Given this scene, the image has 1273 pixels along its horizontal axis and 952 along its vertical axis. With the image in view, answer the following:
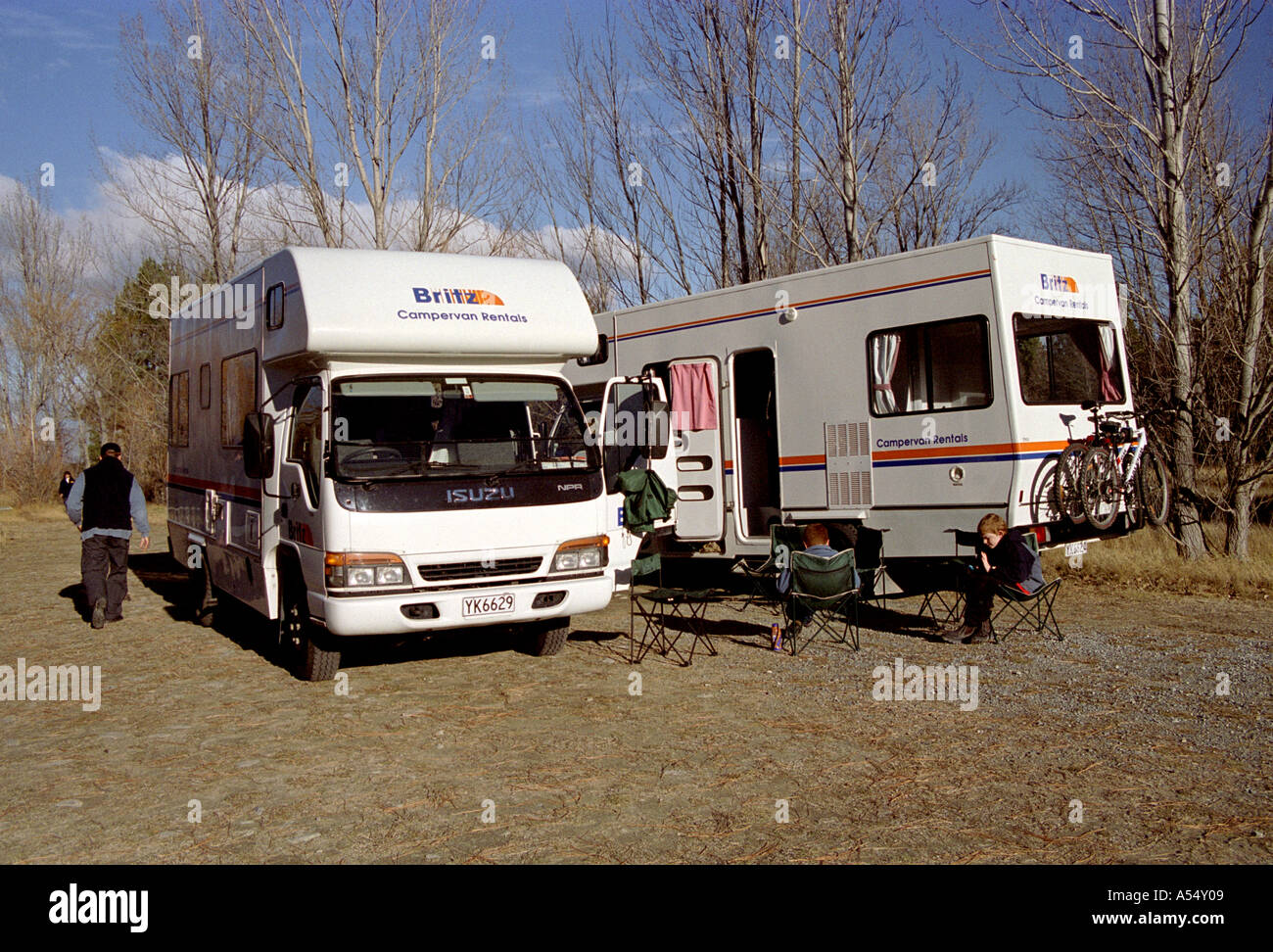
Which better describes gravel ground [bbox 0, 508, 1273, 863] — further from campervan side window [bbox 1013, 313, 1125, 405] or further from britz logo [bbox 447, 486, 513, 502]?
campervan side window [bbox 1013, 313, 1125, 405]

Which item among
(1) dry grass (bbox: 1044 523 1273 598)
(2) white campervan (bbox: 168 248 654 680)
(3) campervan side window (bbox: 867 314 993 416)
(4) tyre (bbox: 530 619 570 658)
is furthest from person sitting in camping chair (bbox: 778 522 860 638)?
(1) dry grass (bbox: 1044 523 1273 598)

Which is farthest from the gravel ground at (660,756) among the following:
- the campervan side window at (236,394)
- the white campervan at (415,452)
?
the campervan side window at (236,394)

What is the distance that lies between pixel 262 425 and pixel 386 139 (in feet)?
47.0

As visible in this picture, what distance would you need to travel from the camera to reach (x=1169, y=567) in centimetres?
1194

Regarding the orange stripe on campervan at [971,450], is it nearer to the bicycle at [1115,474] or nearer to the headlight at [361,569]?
the bicycle at [1115,474]

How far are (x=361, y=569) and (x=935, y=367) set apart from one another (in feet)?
17.8

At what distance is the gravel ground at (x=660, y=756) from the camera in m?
4.75

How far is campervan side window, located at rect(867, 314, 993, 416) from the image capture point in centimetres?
959

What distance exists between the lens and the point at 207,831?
196 inches

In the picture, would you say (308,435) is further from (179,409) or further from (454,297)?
(179,409)

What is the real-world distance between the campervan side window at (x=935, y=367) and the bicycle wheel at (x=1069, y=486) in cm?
89

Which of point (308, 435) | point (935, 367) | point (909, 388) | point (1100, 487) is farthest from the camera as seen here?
point (909, 388)

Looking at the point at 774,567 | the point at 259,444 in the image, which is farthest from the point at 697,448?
the point at 259,444
